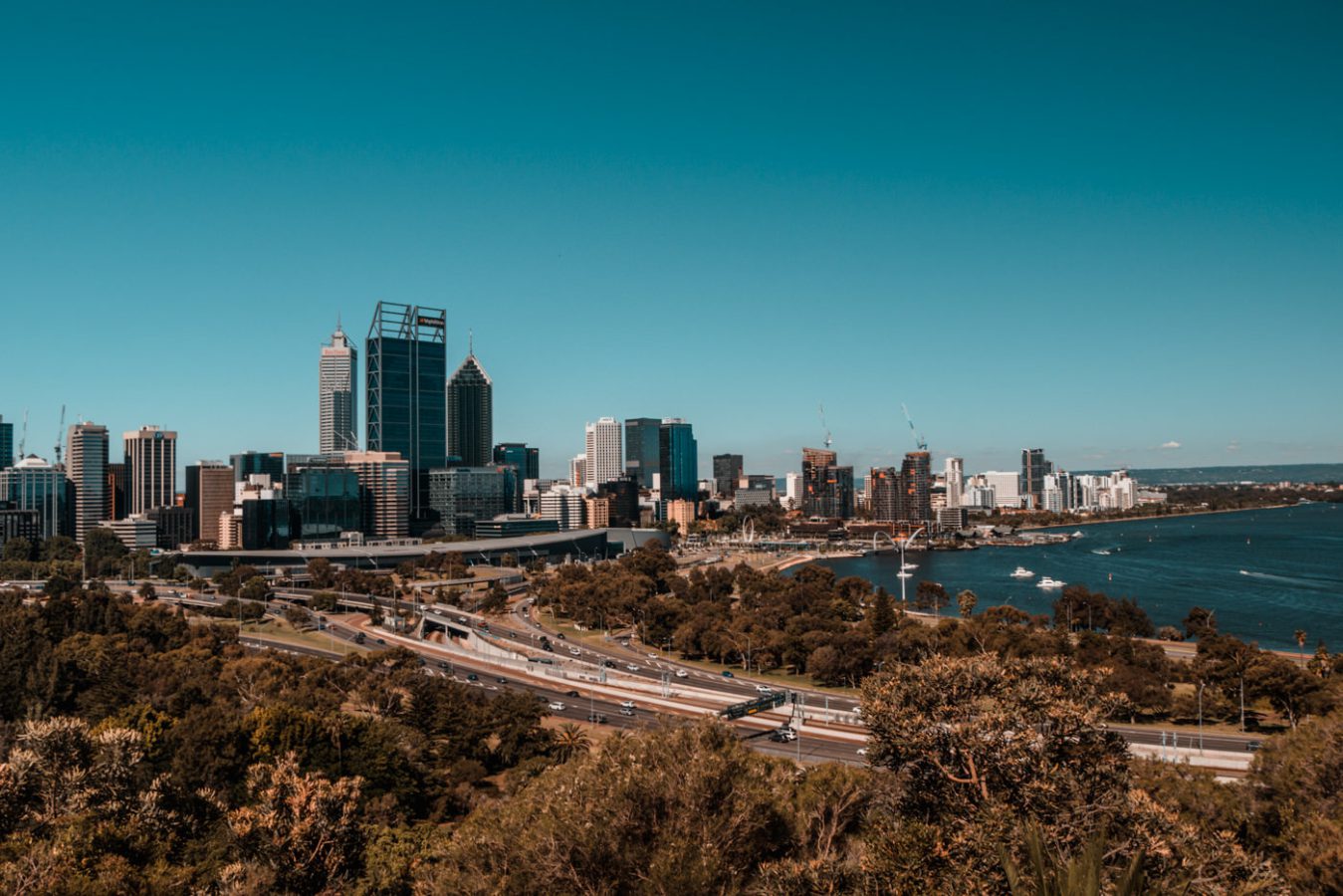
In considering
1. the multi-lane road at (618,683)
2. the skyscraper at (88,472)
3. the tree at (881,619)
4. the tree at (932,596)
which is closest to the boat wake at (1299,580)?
the tree at (932,596)

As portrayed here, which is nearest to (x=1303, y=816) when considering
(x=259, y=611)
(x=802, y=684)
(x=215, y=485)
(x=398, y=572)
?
(x=802, y=684)

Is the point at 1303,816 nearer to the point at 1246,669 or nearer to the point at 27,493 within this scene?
the point at 1246,669

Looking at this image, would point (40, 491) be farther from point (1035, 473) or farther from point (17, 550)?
point (1035, 473)

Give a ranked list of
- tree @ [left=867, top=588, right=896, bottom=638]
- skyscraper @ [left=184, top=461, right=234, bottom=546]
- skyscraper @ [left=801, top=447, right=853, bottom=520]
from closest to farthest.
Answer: tree @ [left=867, top=588, right=896, bottom=638] < skyscraper @ [left=184, top=461, right=234, bottom=546] < skyscraper @ [left=801, top=447, right=853, bottom=520]

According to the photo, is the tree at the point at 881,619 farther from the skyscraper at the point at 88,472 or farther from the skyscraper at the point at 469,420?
the skyscraper at the point at 469,420

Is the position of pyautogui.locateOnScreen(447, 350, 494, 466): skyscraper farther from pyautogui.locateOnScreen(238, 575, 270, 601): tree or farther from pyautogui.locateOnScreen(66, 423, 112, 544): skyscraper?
pyautogui.locateOnScreen(238, 575, 270, 601): tree

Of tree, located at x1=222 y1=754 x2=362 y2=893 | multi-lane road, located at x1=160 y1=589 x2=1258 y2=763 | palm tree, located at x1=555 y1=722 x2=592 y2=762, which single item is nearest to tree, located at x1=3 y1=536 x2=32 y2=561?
→ multi-lane road, located at x1=160 y1=589 x2=1258 y2=763

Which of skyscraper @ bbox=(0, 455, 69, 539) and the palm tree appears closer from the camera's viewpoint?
the palm tree
